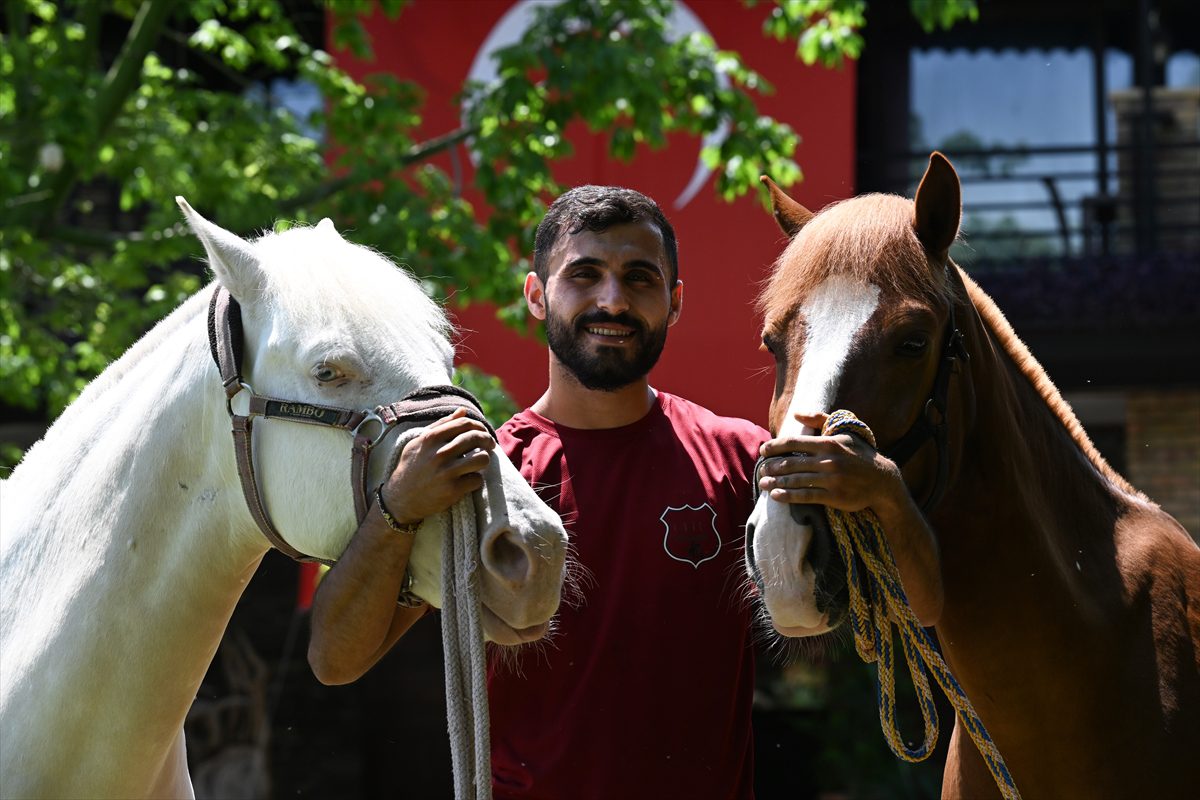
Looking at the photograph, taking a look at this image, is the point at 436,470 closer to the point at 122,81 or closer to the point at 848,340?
the point at 848,340

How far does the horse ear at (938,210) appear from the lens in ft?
7.55

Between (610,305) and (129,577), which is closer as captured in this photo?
(129,577)

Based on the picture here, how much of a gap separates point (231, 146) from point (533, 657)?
16.3 ft

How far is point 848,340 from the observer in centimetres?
218

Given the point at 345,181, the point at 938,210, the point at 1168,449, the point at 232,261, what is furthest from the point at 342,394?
the point at 1168,449

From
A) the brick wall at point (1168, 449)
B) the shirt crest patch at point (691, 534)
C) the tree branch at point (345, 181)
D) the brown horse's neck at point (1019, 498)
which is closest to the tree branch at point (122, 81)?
the tree branch at point (345, 181)

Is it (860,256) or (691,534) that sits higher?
(860,256)

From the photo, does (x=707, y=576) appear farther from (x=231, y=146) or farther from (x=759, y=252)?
(x=759, y=252)

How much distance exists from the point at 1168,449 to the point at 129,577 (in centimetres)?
818

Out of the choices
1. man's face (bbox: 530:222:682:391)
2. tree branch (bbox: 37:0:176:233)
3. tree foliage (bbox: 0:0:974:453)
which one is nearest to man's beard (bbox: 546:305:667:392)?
man's face (bbox: 530:222:682:391)

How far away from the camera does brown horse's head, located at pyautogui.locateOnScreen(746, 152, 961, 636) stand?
206 centimetres

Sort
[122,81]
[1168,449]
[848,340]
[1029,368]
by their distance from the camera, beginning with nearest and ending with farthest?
1. [848,340]
2. [1029,368]
3. [122,81]
4. [1168,449]

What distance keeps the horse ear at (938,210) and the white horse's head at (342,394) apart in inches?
36.6

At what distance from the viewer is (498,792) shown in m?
2.35
